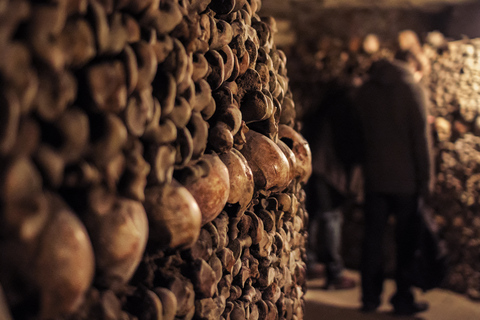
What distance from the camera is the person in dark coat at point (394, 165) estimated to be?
2.23 meters

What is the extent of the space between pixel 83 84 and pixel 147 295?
0.21 meters

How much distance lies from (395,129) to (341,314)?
0.99m

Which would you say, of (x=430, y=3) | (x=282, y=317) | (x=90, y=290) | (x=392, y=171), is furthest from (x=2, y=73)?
(x=430, y=3)

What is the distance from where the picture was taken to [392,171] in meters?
2.27

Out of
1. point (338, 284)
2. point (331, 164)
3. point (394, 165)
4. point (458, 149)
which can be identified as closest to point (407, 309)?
point (338, 284)

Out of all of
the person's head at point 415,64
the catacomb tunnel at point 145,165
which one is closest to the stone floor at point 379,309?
the person's head at point 415,64

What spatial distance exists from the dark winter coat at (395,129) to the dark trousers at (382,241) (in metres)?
0.08

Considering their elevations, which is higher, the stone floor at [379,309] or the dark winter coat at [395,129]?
the dark winter coat at [395,129]

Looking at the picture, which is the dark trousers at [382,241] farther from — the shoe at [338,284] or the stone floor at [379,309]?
the shoe at [338,284]

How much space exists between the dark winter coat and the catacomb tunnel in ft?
Result: 4.61

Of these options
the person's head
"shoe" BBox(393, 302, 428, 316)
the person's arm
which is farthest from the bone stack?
the person's arm

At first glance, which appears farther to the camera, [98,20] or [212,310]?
[212,310]

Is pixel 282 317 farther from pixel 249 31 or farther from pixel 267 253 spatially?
pixel 249 31

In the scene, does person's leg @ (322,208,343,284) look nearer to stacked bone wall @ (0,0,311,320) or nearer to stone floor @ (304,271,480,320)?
stone floor @ (304,271,480,320)
